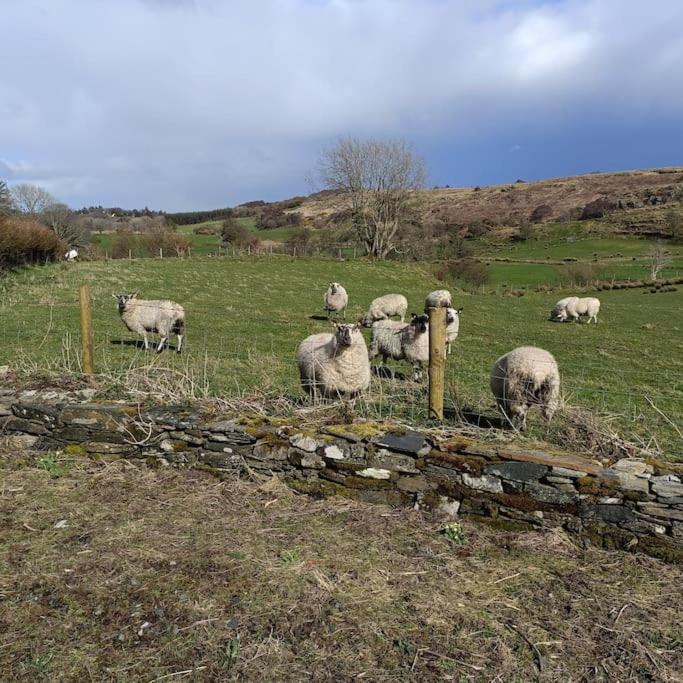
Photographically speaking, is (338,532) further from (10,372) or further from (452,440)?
(10,372)

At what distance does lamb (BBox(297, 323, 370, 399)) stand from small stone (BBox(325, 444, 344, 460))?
255 centimetres

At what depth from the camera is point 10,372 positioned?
24.3 feet

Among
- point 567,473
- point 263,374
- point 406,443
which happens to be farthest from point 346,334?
point 567,473

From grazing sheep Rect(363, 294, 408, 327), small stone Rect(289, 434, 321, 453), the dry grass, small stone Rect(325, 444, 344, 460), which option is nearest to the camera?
the dry grass

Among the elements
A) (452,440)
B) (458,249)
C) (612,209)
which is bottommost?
(452,440)

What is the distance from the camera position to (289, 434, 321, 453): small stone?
5293mm

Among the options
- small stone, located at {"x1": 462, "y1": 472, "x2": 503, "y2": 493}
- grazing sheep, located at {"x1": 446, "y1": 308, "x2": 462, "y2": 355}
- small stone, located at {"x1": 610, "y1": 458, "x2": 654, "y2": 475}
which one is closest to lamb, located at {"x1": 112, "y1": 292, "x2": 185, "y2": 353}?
grazing sheep, located at {"x1": 446, "y1": 308, "x2": 462, "y2": 355}

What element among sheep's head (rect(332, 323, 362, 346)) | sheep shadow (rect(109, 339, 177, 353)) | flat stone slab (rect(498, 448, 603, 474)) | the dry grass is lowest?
the dry grass

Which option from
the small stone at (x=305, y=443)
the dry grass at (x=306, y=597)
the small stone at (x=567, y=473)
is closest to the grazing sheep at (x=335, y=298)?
the small stone at (x=305, y=443)

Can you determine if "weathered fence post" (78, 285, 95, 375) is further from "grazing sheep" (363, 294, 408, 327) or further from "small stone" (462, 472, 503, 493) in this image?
"grazing sheep" (363, 294, 408, 327)

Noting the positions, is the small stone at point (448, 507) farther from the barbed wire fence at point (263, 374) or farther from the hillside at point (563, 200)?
the hillside at point (563, 200)

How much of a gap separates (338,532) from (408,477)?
0.89 m

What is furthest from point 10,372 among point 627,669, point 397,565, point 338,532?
point 627,669

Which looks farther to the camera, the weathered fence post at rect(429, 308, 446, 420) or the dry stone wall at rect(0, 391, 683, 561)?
the weathered fence post at rect(429, 308, 446, 420)
